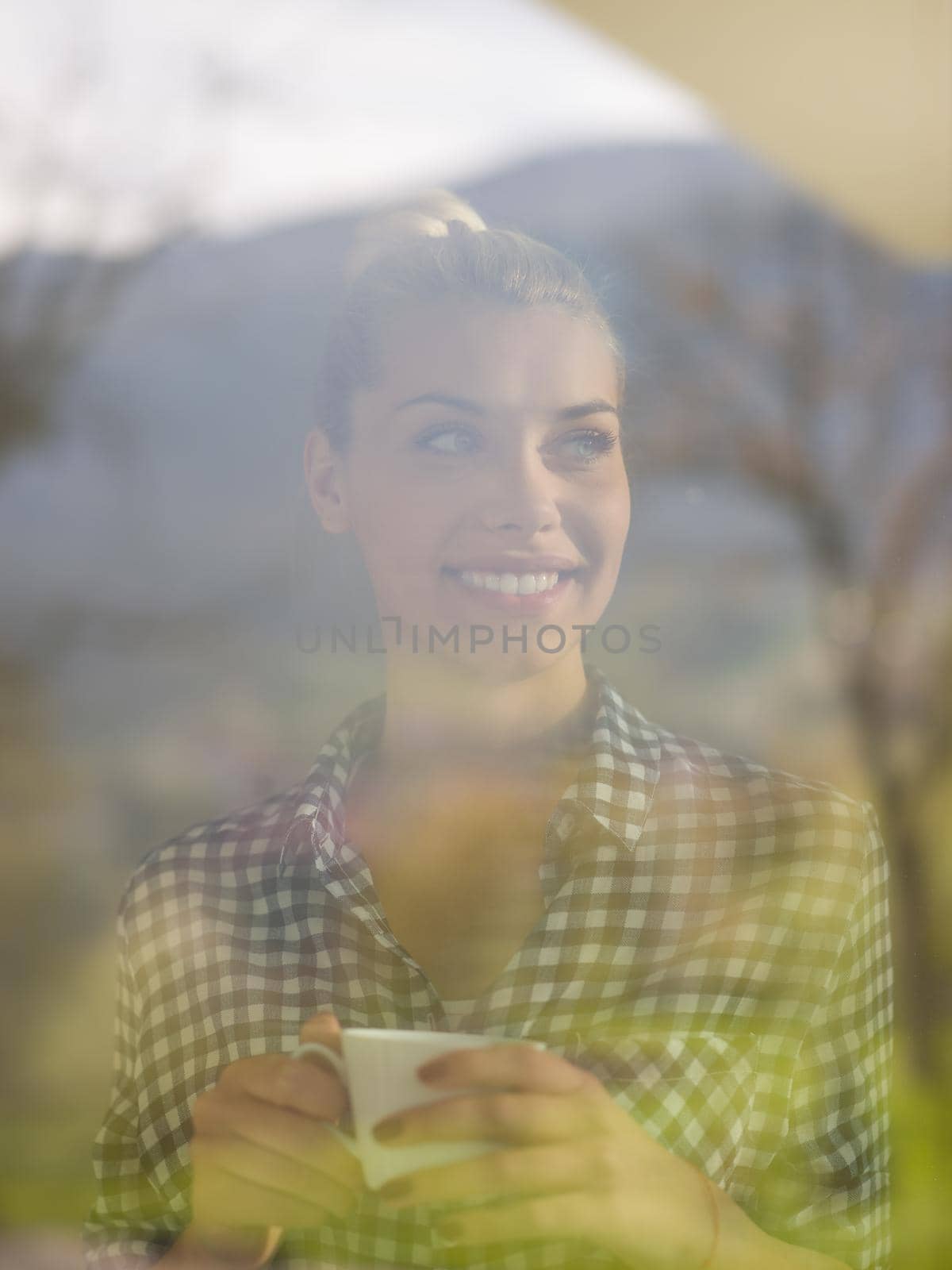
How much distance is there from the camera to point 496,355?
34.8 inches

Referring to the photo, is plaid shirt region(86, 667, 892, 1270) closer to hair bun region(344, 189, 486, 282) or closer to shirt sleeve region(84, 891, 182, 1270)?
shirt sleeve region(84, 891, 182, 1270)

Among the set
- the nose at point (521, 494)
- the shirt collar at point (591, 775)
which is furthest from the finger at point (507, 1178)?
the nose at point (521, 494)

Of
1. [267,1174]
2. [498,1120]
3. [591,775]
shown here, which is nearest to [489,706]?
[591,775]

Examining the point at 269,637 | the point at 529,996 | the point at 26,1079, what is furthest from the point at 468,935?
the point at 26,1079

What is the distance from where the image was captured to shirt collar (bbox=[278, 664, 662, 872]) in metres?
0.92

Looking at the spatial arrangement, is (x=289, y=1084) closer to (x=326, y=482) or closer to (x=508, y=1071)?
(x=508, y=1071)

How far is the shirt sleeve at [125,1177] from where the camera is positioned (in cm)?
94

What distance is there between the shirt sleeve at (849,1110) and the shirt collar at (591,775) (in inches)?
7.6

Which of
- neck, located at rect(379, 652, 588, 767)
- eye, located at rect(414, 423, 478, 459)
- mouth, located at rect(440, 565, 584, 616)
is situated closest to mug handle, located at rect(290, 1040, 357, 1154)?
neck, located at rect(379, 652, 588, 767)

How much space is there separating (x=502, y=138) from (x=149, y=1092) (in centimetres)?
85

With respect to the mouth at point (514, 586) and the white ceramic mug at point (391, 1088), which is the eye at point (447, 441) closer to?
the mouth at point (514, 586)

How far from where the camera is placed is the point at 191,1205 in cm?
94

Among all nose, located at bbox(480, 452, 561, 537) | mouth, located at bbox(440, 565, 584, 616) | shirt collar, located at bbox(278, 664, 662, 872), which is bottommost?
shirt collar, located at bbox(278, 664, 662, 872)

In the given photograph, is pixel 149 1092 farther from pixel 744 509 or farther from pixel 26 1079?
pixel 744 509
